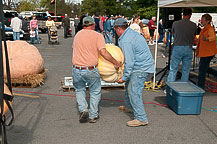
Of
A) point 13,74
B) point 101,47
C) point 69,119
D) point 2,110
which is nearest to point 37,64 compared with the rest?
point 13,74

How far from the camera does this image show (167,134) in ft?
17.0

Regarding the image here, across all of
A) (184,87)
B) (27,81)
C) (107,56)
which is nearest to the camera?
(107,56)

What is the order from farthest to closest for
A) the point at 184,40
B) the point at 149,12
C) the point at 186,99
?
the point at 149,12 → the point at 184,40 → the point at 186,99

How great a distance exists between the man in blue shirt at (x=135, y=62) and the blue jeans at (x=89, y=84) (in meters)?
0.49

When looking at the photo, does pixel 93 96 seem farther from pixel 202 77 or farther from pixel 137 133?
pixel 202 77

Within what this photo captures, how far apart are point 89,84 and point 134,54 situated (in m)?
1.05

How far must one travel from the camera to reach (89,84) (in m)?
5.57

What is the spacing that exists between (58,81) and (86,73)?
164 inches

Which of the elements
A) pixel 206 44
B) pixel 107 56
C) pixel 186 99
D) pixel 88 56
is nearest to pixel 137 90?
pixel 107 56

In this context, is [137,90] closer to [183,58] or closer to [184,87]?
[184,87]

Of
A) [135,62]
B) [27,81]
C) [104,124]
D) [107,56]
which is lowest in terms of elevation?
[104,124]

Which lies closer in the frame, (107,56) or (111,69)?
(107,56)

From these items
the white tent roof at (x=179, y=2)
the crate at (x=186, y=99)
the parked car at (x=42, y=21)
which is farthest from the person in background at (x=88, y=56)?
the parked car at (x=42, y=21)

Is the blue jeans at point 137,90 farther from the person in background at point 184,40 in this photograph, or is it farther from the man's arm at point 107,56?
the person in background at point 184,40
